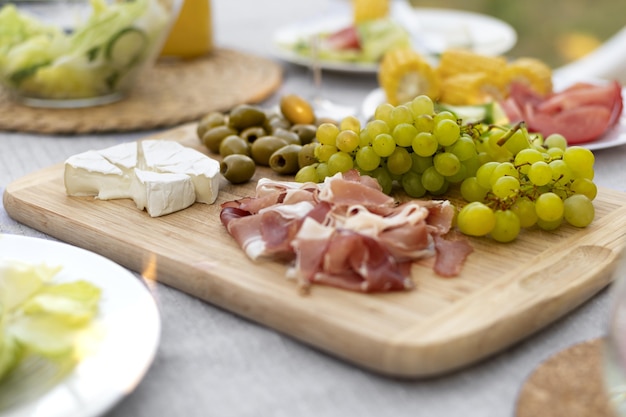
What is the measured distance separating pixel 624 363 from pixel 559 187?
49cm

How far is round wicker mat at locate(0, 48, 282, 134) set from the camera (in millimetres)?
1668

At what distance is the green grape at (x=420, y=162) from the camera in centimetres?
119

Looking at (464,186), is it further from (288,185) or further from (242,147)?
(242,147)

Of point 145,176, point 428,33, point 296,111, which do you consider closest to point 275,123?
point 296,111

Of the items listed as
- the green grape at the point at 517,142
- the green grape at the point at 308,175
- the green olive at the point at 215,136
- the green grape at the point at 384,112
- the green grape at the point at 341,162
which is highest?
the green grape at the point at 384,112

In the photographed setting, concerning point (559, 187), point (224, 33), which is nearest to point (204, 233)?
point (559, 187)

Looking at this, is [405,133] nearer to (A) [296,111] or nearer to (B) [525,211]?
(B) [525,211]

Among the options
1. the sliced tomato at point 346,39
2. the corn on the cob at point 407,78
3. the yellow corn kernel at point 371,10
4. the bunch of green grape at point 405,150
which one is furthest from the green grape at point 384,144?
the yellow corn kernel at point 371,10

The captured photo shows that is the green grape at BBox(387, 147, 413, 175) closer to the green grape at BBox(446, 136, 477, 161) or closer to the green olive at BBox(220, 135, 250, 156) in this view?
the green grape at BBox(446, 136, 477, 161)

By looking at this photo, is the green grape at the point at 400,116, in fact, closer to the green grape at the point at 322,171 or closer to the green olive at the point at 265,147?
the green grape at the point at 322,171

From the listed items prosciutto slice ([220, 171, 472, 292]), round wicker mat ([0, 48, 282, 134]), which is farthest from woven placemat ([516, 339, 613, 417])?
round wicker mat ([0, 48, 282, 134])

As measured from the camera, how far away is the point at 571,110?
1518mm

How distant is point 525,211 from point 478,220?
0.26ft

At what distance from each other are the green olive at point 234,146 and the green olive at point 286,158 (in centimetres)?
7
